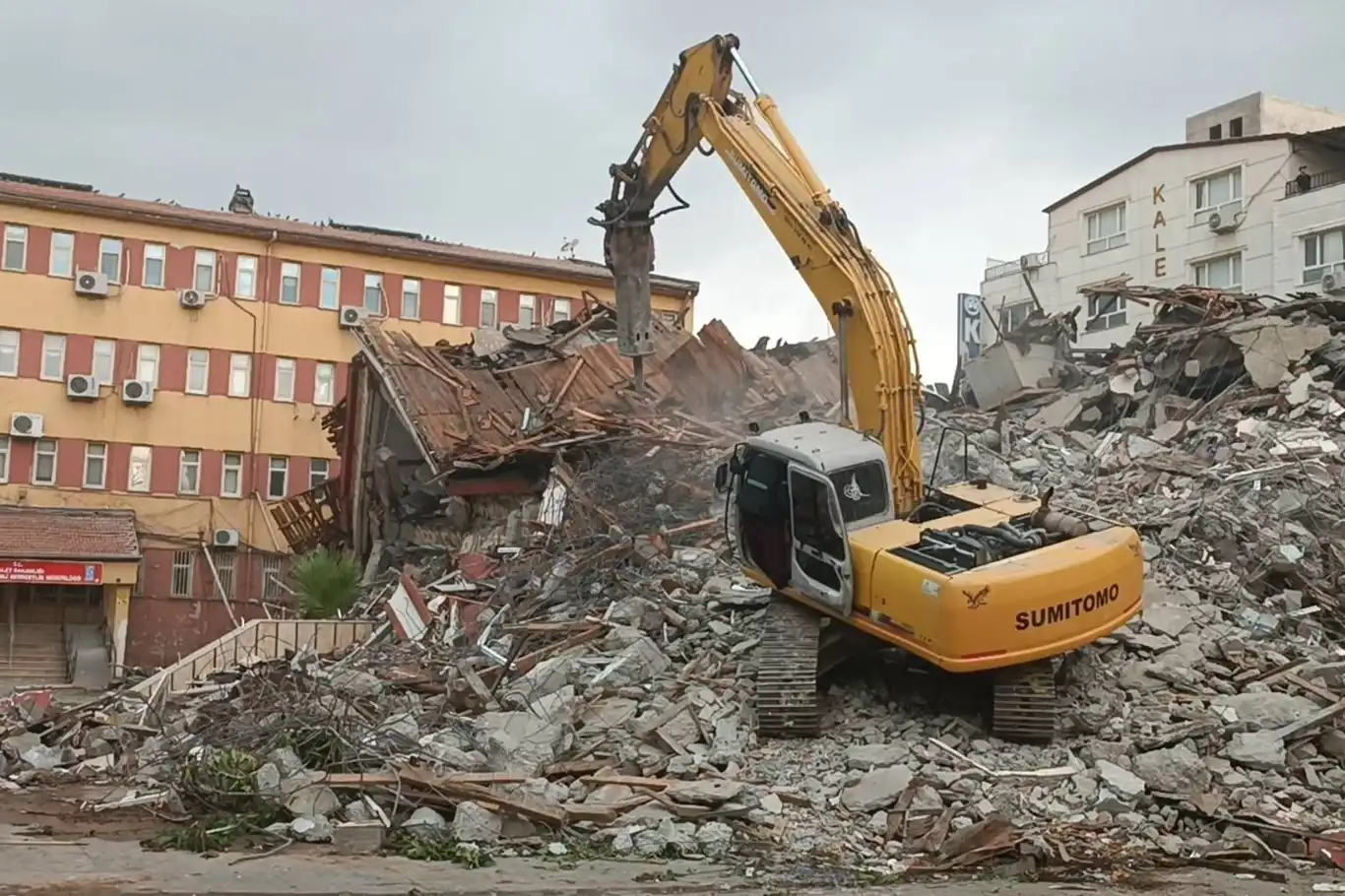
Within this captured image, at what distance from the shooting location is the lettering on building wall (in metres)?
35.7

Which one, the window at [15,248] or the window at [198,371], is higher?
the window at [15,248]

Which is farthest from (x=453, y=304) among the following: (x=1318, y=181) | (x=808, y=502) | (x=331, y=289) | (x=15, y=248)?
(x=808, y=502)

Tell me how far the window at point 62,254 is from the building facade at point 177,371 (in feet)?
0.16

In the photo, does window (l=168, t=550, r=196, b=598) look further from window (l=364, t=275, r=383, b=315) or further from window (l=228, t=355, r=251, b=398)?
window (l=364, t=275, r=383, b=315)

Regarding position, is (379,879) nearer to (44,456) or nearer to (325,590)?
(325,590)

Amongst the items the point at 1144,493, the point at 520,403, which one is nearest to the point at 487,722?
the point at 1144,493

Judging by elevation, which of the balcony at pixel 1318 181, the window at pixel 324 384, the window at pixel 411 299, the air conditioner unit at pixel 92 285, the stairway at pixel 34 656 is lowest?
the stairway at pixel 34 656

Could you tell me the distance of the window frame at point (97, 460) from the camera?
34.0m

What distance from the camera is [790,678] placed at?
10.4 meters

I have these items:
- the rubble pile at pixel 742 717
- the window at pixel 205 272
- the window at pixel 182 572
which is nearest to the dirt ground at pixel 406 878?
the rubble pile at pixel 742 717

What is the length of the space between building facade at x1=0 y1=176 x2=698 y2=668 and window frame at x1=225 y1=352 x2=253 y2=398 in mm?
59

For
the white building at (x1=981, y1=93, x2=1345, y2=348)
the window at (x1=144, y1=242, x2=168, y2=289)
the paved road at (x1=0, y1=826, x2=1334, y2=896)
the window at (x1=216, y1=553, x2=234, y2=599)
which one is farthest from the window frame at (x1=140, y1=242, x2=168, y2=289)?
the paved road at (x1=0, y1=826, x2=1334, y2=896)

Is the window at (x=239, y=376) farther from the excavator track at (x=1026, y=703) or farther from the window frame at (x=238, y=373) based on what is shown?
the excavator track at (x=1026, y=703)

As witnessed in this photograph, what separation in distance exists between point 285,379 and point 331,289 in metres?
2.80
